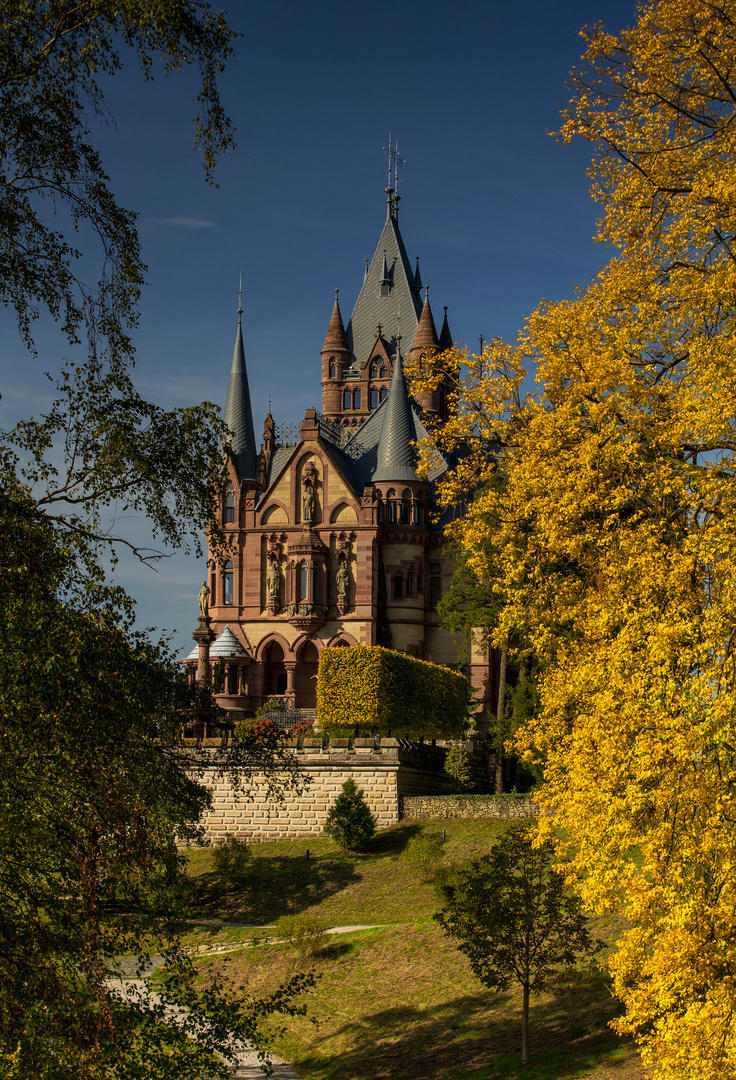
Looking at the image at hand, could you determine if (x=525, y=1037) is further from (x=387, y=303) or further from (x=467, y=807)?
(x=387, y=303)

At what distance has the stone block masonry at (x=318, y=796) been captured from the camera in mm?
39812

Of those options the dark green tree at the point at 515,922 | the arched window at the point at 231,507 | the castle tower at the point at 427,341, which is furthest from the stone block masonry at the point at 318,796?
the castle tower at the point at 427,341

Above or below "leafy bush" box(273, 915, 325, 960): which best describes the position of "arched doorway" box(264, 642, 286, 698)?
above

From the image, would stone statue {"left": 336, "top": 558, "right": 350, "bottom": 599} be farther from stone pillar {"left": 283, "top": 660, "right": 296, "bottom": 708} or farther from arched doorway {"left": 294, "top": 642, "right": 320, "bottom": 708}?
stone pillar {"left": 283, "top": 660, "right": 296, "bottom": 708}

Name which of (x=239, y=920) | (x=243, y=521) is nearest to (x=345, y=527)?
(x=243, y=521)

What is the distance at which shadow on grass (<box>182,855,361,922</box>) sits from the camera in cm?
3449

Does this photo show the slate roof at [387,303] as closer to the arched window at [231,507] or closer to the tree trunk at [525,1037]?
the arched window at [231,507]

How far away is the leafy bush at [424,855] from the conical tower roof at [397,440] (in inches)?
1170

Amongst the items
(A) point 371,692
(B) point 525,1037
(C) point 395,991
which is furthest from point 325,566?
(B) point 525,1037

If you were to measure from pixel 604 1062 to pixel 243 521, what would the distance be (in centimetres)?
4670

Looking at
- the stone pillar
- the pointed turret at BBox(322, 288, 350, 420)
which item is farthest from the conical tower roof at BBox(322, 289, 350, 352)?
the stone pillar

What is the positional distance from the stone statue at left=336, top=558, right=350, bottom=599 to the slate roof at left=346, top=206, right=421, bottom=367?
69.3 ft

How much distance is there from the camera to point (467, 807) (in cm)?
3788

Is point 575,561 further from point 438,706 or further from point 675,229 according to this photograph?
point 438,706
